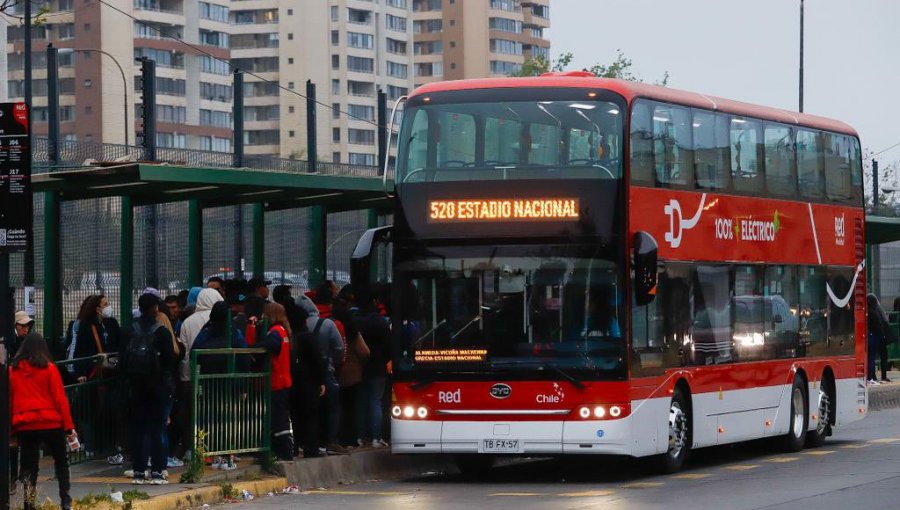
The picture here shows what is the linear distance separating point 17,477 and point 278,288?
460 cm

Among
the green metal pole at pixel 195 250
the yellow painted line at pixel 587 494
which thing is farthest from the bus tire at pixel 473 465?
the green metal pole at pixel 195 250

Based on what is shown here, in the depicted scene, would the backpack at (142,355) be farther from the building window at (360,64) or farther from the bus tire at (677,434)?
the building window at (360,64)

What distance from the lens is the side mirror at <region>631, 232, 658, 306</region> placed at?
17.0 metres

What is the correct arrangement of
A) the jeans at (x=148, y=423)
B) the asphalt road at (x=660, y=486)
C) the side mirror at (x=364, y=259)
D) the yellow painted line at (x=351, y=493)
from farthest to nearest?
the side mirror at (x=364, y=259) < the yellow painted line at (x=351, y=493) < the jeans at (x=148, y=423) < the asphalt road at (x=660, y=486)

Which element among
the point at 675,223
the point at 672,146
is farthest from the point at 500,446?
the point at 672,146

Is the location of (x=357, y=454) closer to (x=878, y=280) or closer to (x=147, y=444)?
(x=147, y=444)

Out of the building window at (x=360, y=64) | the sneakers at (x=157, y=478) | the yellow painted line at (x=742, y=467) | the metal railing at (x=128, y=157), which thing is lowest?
the yellow painted line at (x=742, y=467)

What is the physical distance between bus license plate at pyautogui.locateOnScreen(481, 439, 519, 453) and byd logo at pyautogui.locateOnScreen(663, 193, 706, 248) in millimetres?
2764

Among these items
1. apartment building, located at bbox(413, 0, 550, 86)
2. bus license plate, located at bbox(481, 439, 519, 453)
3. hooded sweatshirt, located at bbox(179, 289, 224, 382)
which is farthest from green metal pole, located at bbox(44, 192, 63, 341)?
apartment building, located at bbox(413, 0, 550, 86)

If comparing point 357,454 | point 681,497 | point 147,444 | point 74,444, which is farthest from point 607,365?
point 74,444

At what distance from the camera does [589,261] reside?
17.2 meters

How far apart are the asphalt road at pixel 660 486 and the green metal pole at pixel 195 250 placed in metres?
4.48

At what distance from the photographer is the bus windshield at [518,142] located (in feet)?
56.6

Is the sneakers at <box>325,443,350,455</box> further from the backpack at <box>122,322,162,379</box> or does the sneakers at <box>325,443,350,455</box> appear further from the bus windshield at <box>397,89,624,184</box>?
the backpack at <box>122,322,162,379</box>
